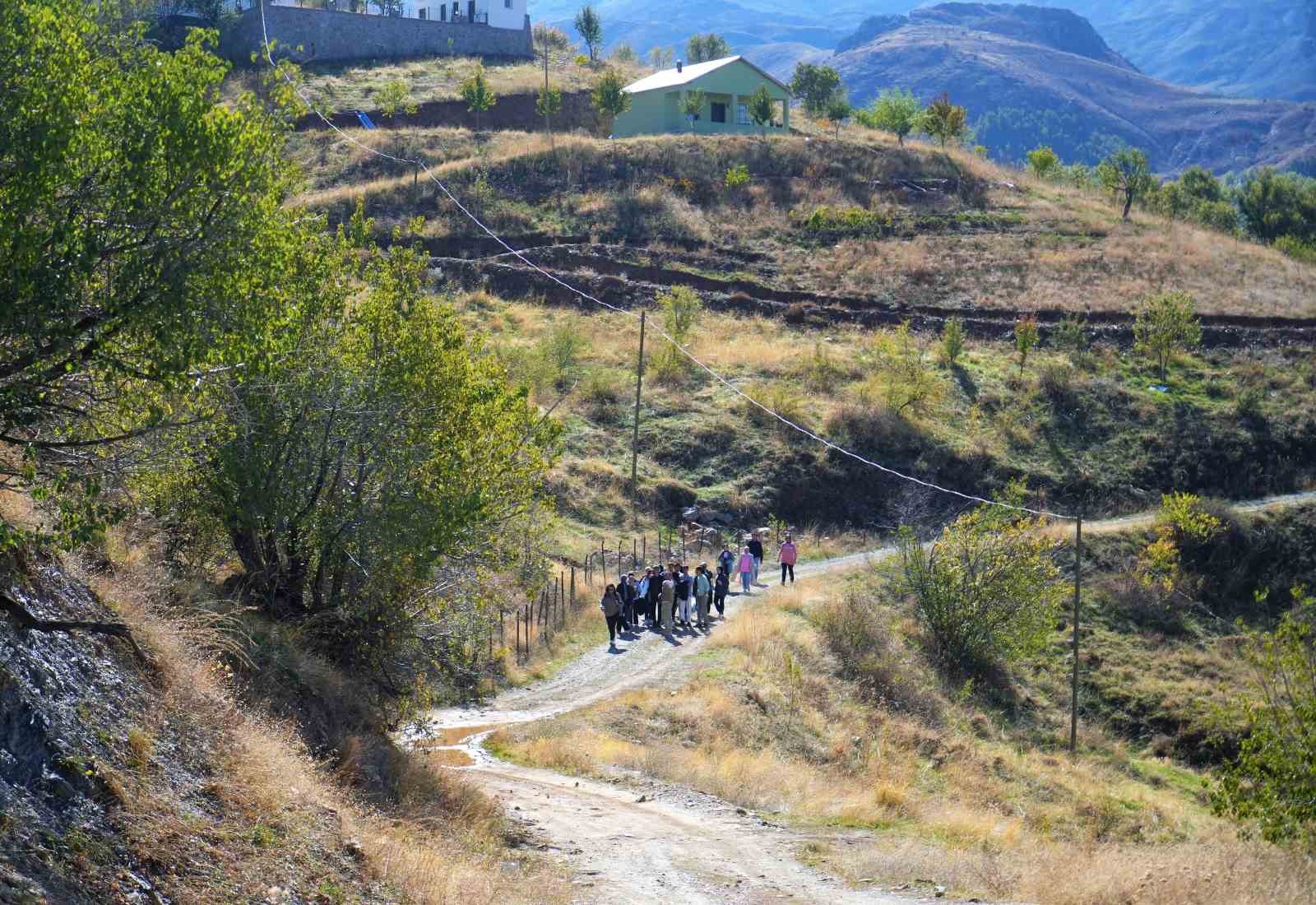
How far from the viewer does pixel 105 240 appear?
10.2 meters

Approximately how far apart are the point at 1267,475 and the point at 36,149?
44.5 m

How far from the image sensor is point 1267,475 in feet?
147

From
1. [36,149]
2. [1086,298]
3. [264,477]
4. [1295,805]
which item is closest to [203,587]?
[264,477]

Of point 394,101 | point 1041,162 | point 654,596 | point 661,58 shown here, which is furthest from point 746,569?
point 661,58

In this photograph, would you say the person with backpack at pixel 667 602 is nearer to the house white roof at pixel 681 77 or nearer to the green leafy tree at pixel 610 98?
the green leafy tree at pixel 610 98

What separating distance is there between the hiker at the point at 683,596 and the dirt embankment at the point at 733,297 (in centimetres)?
2705

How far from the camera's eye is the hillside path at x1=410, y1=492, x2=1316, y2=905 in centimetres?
1287

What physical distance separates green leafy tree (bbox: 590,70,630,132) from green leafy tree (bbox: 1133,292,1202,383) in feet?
111

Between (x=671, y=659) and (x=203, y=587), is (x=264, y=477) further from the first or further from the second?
(x=671, y=659)

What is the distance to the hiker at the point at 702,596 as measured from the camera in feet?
89.5

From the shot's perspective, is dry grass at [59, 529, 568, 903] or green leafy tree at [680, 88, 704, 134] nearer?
dry grass at [59, 529, 568, 903]

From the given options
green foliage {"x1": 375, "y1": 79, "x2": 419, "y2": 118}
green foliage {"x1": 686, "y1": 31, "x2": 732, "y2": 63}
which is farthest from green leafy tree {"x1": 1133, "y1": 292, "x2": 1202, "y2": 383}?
green foliage {"x1": 686, "y1": 31, "x2": 732, "y2": 63}

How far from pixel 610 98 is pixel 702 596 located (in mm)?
51633

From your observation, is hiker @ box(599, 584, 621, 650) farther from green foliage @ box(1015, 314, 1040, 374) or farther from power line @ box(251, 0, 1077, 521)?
green foliage @ box(1015, 314, 1040, 374)
